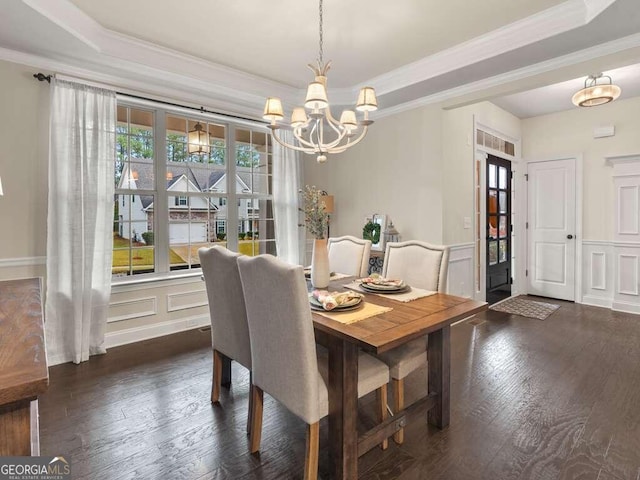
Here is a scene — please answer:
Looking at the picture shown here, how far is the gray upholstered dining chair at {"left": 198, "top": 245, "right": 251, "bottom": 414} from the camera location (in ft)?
6.46

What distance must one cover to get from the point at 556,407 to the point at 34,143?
4498mm

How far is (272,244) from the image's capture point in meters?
4.69

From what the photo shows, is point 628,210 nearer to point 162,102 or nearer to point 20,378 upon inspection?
point 162,102

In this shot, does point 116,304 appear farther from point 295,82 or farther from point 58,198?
point 295,82

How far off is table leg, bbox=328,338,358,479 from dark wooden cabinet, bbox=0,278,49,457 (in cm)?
107

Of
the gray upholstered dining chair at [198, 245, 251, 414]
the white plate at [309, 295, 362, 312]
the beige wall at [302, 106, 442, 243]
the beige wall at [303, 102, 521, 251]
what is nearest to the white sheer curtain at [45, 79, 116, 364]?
the gray upholstered dining chair at [198, 245, 251, 414]

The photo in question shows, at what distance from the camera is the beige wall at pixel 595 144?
14.8ft

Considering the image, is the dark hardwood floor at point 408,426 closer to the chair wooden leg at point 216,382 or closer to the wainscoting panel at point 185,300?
the chair wooden leg at point 216,382

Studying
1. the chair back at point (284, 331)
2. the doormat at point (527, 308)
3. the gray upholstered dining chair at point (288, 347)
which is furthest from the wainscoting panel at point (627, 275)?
the chair back at point (284, 331)

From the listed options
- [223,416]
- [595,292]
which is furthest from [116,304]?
[595,292]

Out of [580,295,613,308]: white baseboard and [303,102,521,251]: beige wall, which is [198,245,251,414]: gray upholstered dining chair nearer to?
[303,102,521,251]: beige wall

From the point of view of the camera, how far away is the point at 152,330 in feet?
11.6

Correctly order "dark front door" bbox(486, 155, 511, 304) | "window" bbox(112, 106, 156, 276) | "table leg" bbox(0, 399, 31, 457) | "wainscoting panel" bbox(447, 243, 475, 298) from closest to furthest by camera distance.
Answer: "table leg" bbox(0, 399, 31, 457) < "window" bbox(112, 106, 156, 276) < "wainscoting panel" bbox(447, 243, 475, 298) < "dark front door" bbox(486, 155, 511, 304)

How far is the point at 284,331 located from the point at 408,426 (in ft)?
3.76
